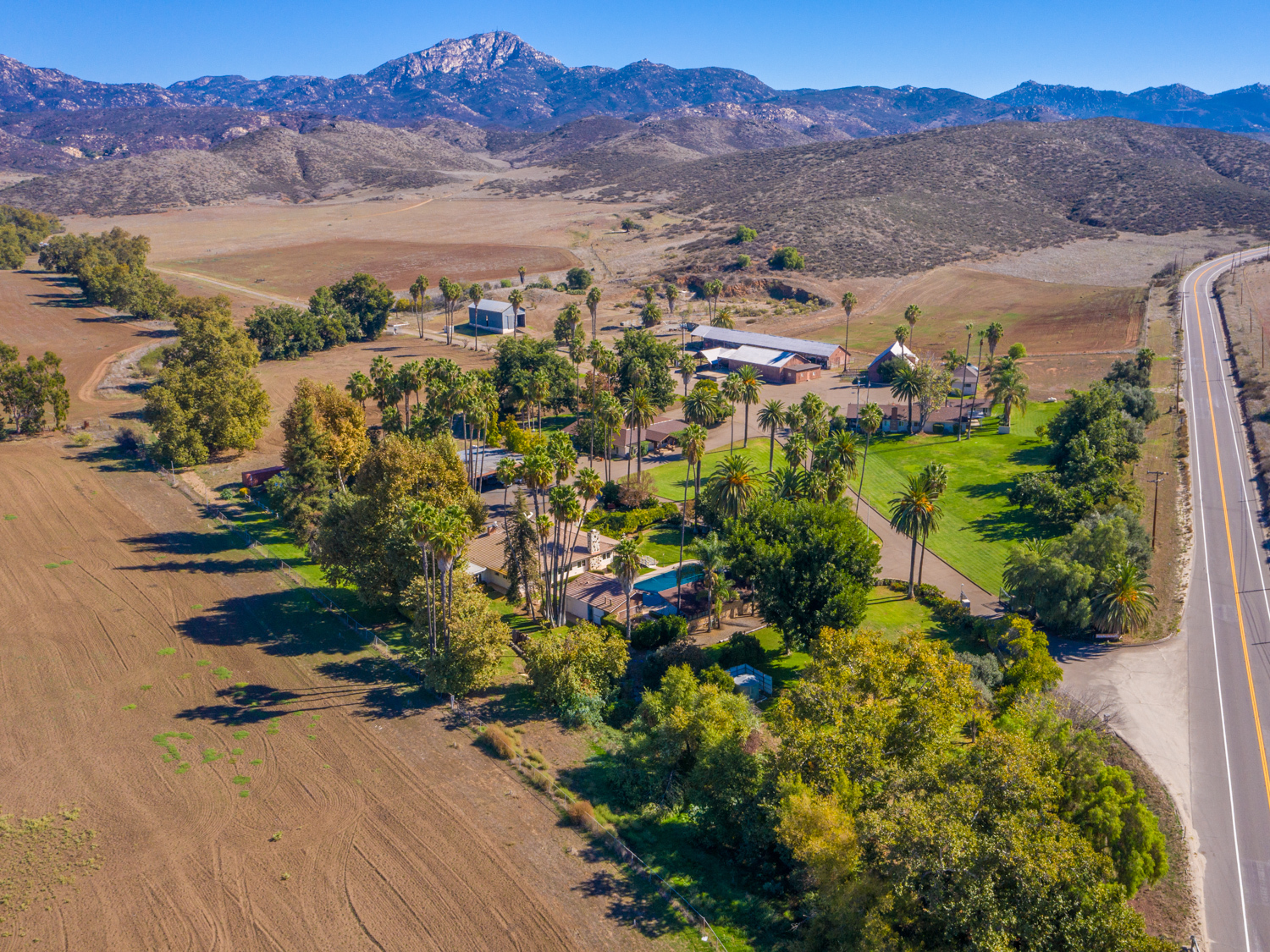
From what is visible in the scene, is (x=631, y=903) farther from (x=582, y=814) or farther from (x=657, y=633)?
(x=657, y=633)

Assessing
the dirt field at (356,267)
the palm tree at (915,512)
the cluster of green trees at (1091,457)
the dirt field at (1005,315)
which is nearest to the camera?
the palm tree at (915,512)

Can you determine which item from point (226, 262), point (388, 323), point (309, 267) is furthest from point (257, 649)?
point (226, 262)

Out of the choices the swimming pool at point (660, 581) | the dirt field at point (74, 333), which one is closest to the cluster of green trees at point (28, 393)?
the dirt field at point (74, 333)

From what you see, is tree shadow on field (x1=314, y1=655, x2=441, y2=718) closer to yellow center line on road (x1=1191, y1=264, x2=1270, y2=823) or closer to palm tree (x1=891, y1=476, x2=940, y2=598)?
palm tree (x1=891, y1=476, x2=940, y2=598)

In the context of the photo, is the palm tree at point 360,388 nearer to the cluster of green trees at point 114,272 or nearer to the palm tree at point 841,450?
the palm tree at point 841,450

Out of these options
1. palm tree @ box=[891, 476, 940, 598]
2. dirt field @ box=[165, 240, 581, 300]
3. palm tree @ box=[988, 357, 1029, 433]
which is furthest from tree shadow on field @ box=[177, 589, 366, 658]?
dirt field @ box=[165, 240, 581, 300]

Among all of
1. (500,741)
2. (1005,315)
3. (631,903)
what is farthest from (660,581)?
(1005,315)
